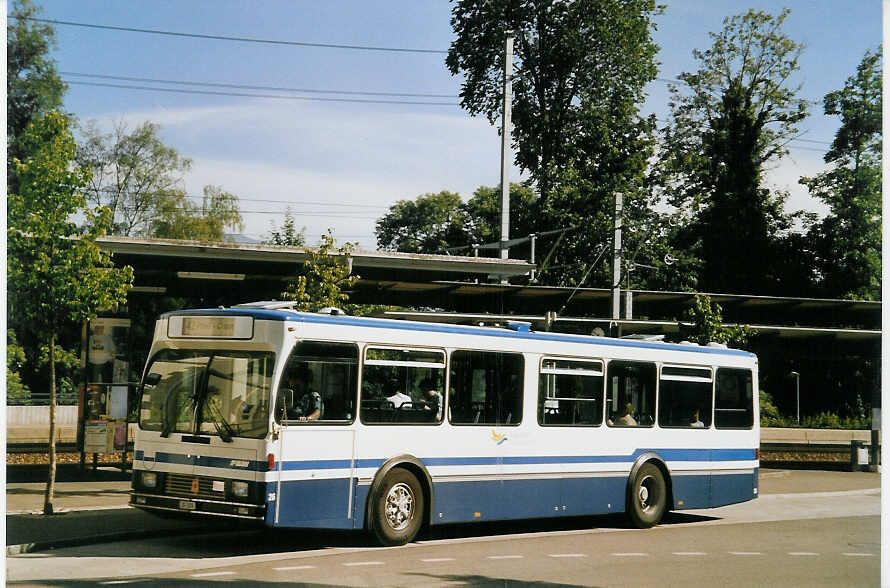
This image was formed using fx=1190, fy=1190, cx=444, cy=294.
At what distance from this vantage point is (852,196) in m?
36.0

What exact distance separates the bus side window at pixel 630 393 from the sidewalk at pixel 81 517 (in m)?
5.50

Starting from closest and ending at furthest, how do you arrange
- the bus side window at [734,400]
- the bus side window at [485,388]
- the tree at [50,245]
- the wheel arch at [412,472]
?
the wheel arch at [412,472] → the bus side window at [485,388] → the tree at [50,245] → the bus side window at [734,400]

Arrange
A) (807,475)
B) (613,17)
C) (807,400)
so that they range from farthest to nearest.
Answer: (807,400) < (613,17) < (807,475)

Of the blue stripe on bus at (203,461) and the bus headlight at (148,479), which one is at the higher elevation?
the blue stripe on bus at (203,461)

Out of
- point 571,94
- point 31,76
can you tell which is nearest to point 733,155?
point 571,94

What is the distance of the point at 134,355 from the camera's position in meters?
58.0

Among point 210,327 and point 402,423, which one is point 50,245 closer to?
point 210,327

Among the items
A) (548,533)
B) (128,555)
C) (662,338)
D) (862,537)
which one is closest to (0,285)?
(128,555)

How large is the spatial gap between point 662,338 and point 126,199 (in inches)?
1543

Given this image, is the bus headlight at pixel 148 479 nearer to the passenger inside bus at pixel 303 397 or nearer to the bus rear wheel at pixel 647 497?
the passenger inside bus at pixel 303 397

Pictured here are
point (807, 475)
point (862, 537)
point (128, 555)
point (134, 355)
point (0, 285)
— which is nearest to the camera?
point (0, 285)

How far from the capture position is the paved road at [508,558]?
36.9ft

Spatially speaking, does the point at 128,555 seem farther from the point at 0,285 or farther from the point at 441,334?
the point at 441,334

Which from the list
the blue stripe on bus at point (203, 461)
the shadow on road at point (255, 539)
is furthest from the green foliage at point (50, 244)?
the blue stripe on bus at point (203, 461)
